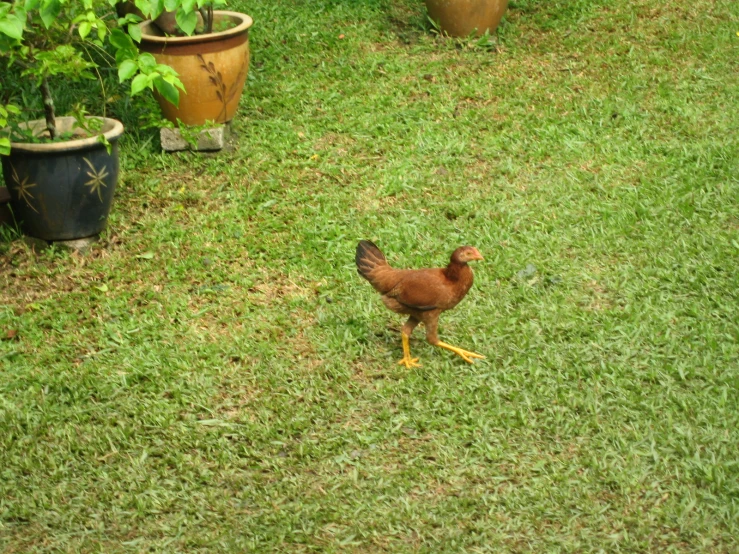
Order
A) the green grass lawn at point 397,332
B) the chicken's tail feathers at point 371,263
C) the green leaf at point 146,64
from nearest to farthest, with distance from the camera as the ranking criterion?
the green grass lawn at point 397,332
the chicken's tail feathers at point 371,263
the green leaf at point 146,64

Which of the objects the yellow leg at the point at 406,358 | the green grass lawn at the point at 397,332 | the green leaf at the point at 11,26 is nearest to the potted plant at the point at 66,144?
the green grass lawn at the point at 397,332

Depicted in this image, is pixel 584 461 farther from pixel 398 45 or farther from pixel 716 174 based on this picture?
pixel 398 45

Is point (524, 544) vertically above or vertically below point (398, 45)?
below

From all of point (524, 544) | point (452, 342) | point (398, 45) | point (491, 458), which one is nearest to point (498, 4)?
point (398, 45)

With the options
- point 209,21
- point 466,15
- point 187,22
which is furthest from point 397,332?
point 466,15

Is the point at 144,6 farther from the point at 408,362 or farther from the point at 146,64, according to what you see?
the point at 408,362

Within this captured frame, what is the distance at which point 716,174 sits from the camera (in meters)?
6.29

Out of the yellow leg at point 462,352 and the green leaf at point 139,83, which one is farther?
the green leaf at point 139,83

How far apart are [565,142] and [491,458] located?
3.61m

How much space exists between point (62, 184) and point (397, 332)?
232 cm

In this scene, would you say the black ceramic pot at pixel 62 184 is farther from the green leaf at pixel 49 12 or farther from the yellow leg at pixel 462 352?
the yellow leg at pixel 462 352

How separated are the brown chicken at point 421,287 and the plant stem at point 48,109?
238 cm

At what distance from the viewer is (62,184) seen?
534 centimetres

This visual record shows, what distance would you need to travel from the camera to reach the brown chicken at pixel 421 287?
439 cm
